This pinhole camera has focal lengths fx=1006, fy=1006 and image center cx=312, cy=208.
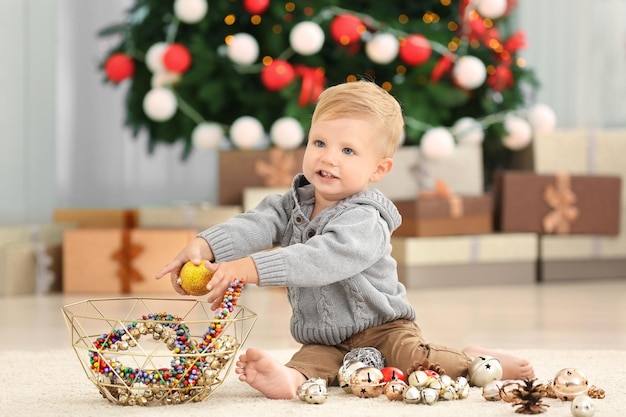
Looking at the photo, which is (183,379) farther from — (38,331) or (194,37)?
(194,37)

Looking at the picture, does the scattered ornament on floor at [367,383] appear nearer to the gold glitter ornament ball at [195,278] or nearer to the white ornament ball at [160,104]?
the gold glitter ornament ball at [195,278]

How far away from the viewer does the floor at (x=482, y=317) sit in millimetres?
1963

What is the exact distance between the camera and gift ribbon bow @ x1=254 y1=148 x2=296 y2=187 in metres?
2.95

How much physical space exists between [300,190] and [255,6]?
1480 millimetres

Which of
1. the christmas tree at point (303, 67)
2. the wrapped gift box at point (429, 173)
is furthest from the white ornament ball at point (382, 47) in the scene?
the wrapped gift box at point (429, 173)

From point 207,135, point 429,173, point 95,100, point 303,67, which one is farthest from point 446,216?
point 95,100

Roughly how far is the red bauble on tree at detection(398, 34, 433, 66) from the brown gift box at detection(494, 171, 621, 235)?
1.47ft

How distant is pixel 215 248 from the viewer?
1.41 meters

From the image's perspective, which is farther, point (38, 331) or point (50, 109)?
point (50, 109)

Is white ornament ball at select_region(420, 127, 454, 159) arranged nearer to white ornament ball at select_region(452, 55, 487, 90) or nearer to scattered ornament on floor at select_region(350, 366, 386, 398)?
white ornament ball at select_region(452, 55, 487, 90)

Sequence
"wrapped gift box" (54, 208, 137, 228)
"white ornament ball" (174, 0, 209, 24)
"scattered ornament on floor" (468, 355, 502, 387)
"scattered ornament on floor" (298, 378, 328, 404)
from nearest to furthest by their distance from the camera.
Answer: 1. "scattered ornament on floor" (298, 378, 328, 404)
2. "scattered ornament on floor" (468, 355, 502, 387)
3. "white ornament ball" (174, 0, 209, 24)
4. "wrapped gift box" (54, 208, 137, 228)

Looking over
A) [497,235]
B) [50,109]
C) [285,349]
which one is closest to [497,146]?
[497,235]

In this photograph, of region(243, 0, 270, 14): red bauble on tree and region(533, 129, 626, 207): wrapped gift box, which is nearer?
region(243, 0, 270, 14): red bauble on tree

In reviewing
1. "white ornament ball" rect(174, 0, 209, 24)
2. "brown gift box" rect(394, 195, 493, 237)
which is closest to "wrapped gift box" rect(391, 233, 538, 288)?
"brown gift box" rect(394, 195, 493, 237)
